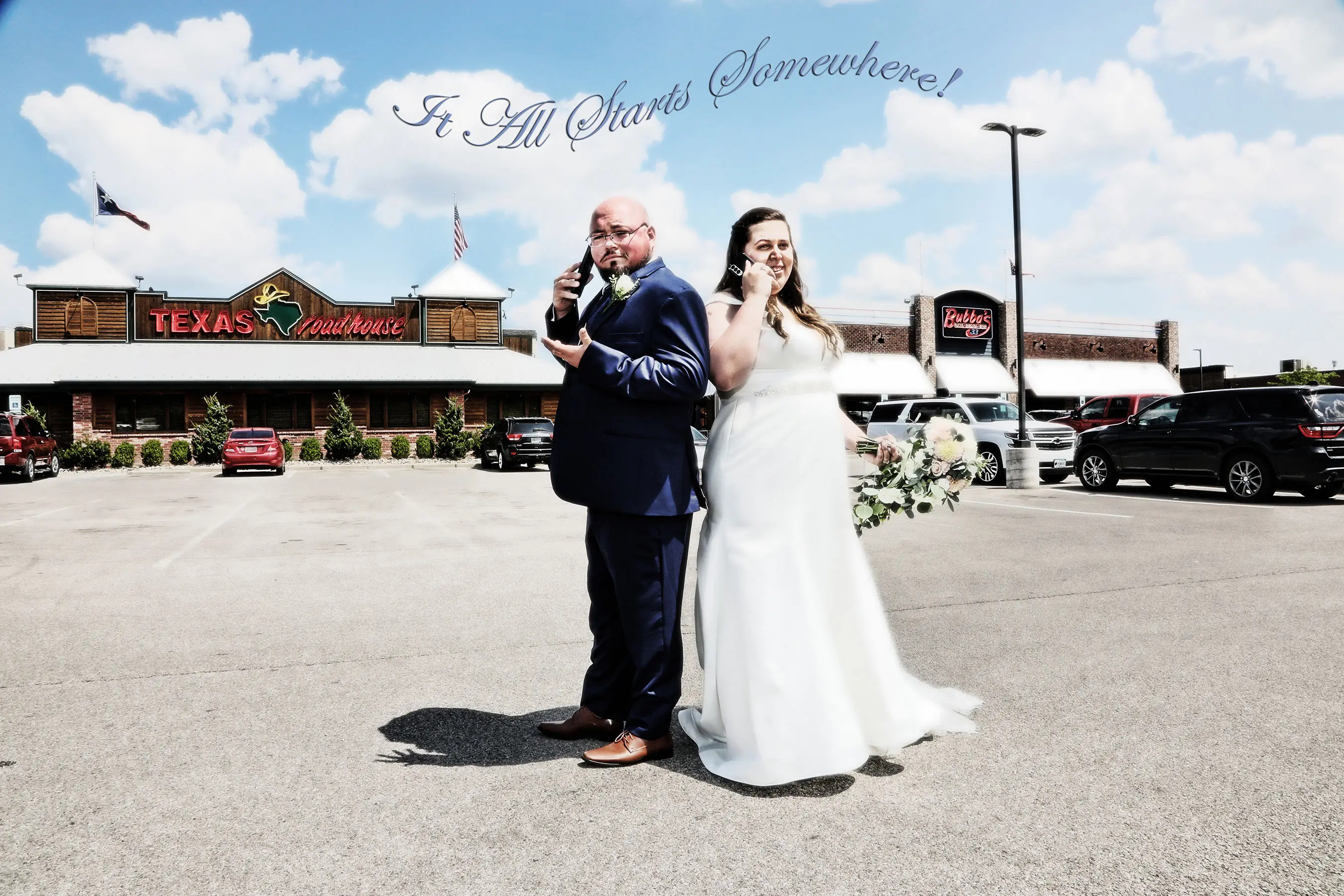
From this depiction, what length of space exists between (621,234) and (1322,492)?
14939 mm

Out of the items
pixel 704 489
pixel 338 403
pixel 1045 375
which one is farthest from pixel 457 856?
pixel 1045 375

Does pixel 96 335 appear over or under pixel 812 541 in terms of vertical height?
over

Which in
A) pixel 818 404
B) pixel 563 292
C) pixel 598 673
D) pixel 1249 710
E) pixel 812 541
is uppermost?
pixel 563 292

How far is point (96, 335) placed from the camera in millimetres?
37594

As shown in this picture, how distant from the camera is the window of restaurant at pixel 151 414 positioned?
34.2 metres

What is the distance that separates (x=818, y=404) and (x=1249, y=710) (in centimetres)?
240

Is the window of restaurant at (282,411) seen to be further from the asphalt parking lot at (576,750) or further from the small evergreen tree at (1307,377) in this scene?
the small evergreen tree at (1307,377)

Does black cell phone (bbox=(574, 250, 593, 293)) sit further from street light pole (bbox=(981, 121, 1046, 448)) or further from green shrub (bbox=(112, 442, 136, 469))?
green shrub (bbox=(112, 442, 136, 469))

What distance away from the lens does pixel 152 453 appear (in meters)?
33.3

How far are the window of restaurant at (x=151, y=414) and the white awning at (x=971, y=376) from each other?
101 feet

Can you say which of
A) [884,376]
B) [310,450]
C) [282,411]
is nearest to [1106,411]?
[884,376]

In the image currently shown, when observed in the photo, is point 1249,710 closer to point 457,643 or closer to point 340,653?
point 457,643

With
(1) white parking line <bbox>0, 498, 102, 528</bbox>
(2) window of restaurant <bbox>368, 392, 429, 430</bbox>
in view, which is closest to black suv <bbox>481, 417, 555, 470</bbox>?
(2) window of restaurant <bbox>368, 392, 429, 430</bbox>

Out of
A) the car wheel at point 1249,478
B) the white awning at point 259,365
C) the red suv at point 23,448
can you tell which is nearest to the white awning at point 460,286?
the white awning at point 259,365
